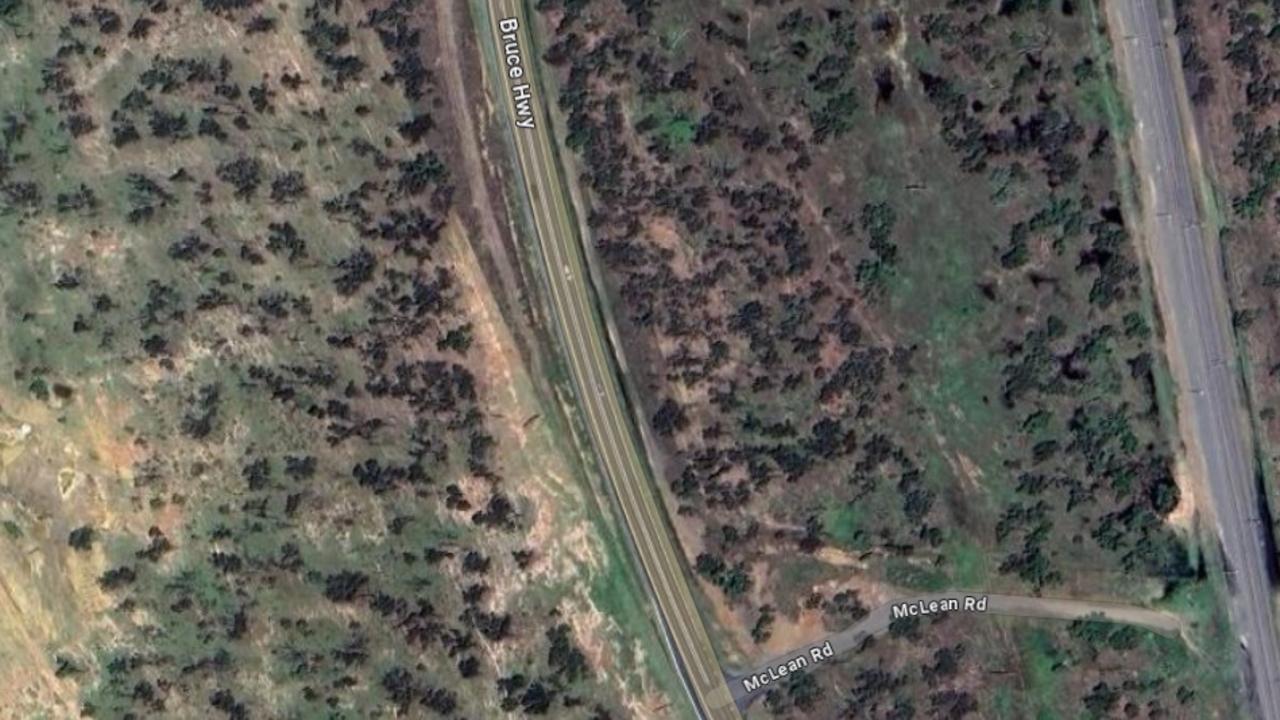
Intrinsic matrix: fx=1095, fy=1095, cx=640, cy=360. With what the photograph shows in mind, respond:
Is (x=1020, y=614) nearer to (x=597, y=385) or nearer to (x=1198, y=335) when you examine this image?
(x=1198, y=335)

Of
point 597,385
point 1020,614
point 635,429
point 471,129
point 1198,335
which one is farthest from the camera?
point 471,129

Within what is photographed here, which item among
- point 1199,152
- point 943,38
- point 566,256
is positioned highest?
point 943,38

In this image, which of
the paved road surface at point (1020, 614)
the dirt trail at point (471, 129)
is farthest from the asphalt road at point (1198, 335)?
the dirt trail at point (471, 129)

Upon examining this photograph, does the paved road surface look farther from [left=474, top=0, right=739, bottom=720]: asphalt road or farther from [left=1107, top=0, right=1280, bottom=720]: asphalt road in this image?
[left=1107, top=0, right=1280, bottom=720]: asphalt road

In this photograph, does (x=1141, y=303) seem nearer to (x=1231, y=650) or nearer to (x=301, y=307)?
(x=1231, y=650)

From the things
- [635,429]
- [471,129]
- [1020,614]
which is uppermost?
[471,129]

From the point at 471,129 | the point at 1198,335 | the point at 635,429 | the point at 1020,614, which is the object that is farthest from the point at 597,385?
the point at 1198,335

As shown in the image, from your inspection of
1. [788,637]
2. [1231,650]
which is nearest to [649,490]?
[788,637]
